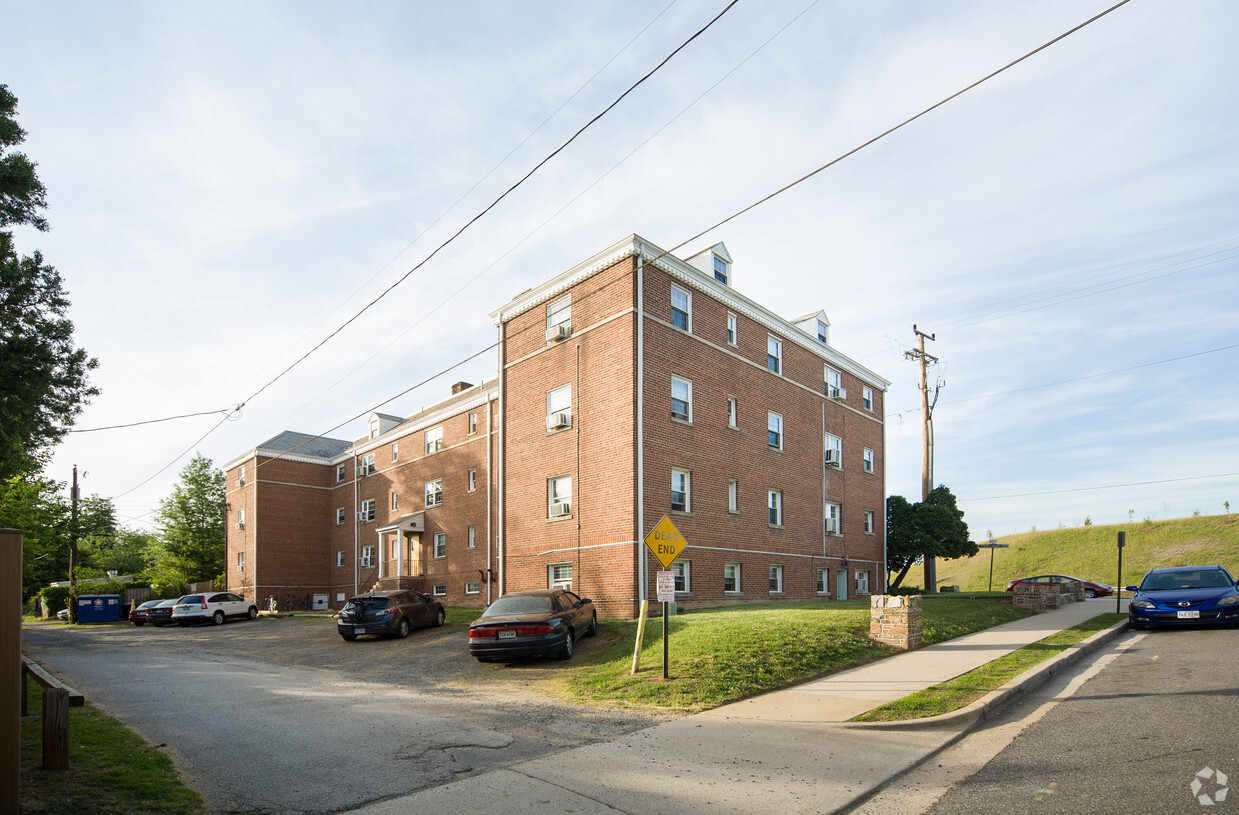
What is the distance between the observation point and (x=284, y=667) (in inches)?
723

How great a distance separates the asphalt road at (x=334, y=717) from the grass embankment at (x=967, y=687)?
2888 millimetres

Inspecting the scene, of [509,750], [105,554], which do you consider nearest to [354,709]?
[509,750]

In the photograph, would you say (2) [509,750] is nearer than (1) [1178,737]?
No

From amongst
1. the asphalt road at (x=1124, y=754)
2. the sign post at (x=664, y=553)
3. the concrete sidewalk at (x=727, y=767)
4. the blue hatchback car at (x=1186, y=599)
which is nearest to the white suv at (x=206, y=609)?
the sign post at (x=664, y=553)

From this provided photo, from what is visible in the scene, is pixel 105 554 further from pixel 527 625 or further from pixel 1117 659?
pixel 1117 659

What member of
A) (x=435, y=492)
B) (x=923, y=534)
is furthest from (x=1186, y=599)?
(x=435, y=492)

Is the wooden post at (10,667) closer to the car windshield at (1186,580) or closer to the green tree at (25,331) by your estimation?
the green tree at (25,331)

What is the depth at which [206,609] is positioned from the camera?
35.2 meters

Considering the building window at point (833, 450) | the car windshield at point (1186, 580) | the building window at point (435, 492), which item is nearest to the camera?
the car windshield at point (1186, 580)

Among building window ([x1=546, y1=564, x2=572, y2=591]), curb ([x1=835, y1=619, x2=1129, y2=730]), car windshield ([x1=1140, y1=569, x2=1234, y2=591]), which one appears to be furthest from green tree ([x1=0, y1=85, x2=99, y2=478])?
car windshield ([x1=1140, y1=569, x2=1234, y2=591])

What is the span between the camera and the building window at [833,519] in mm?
31305

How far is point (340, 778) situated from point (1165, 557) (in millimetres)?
53108

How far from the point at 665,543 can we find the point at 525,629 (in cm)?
459
